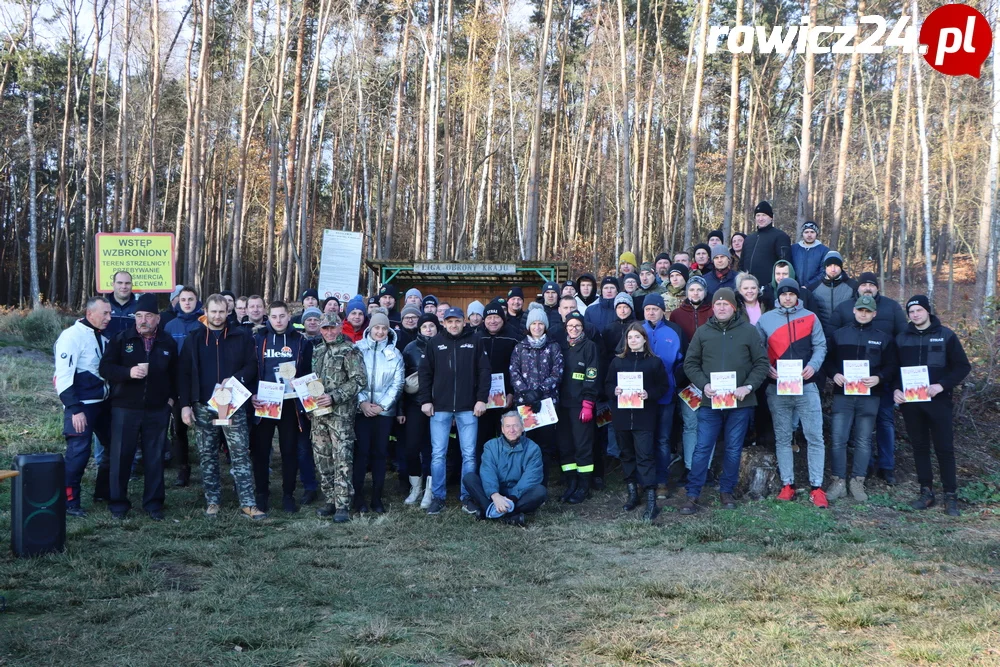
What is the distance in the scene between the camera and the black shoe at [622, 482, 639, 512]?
7.73m

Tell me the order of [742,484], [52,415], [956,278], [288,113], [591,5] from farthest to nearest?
[956,278] → [288,113] → [591,5] → [52,415] → [742,484]

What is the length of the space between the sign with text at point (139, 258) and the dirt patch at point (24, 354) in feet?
26.5

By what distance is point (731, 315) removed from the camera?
24.1ft

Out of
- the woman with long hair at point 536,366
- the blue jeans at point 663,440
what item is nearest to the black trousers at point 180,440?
the woman with long hair at point 536,366

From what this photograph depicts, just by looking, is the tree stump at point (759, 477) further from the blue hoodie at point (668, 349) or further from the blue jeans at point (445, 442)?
the blue jeans at point (445, 442)

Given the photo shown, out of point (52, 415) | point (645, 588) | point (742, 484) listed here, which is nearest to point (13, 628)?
point (645, 588)

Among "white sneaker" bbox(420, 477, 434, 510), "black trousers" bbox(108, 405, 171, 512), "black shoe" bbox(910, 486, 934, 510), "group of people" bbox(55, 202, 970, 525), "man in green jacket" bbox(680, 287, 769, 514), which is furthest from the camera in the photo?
"white sneaker" bbox(420, 477, 434, 510)

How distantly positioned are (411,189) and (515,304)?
1145 inches

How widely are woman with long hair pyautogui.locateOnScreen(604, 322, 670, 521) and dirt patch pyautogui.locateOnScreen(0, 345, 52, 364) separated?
13847 millimetres

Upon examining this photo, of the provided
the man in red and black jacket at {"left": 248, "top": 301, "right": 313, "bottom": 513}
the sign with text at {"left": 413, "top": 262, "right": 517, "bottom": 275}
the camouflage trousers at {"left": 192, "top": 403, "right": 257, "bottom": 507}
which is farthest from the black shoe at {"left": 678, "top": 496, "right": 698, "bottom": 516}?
the sign with text at {"left": 413, "top": 262, "right": 517, "bottom": 275}

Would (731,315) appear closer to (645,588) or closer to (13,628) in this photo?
(645,588)

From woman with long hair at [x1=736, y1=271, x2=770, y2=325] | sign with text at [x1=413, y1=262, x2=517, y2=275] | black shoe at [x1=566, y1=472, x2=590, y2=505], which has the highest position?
sign with text at [x1=413, y1=262, x2=517, y2=275]

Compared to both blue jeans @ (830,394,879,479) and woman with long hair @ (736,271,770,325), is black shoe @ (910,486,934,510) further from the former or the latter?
woman with long hair @ (736,271,770,325)

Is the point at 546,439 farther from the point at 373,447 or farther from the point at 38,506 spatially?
the point at 38,506
